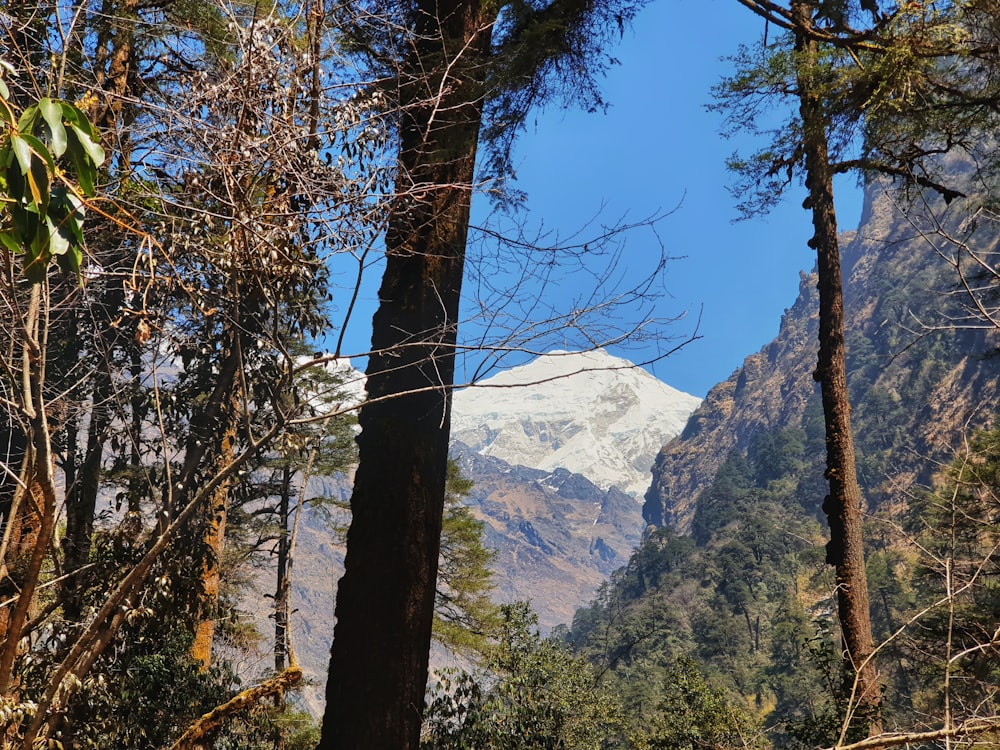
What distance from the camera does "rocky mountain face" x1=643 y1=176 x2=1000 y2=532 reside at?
230ft

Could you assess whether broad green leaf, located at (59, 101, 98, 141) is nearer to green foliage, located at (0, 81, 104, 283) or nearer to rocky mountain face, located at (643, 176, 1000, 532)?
green foliage, located at (0, 81, 104, 283)

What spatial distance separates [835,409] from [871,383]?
93.5 metres

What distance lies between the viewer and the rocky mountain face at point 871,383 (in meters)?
70.0

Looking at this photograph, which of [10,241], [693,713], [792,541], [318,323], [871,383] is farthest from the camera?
[871,383]

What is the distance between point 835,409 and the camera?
6164 mm

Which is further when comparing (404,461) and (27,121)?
(404,461)

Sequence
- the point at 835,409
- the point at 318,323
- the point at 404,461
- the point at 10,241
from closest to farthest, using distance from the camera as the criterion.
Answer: the point at 10,241, the point at 404,461, the point at 318,323, the point at 835,409

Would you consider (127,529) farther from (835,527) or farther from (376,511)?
(835,527)

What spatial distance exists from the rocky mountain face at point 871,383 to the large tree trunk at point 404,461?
9.17ft

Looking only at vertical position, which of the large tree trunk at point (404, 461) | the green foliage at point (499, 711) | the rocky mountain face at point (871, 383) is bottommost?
the green foliage at point (499, 711)

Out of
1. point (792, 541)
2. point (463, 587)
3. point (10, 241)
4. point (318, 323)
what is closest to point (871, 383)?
point (792, 541)

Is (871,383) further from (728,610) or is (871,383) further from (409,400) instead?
(409,400)

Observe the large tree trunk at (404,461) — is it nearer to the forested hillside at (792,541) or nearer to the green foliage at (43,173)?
the green foliage at (43,173)

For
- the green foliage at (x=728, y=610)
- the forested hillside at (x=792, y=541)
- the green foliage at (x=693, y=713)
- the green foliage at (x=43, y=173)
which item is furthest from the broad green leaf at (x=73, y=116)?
the green foliage at (x=728, y=610)
